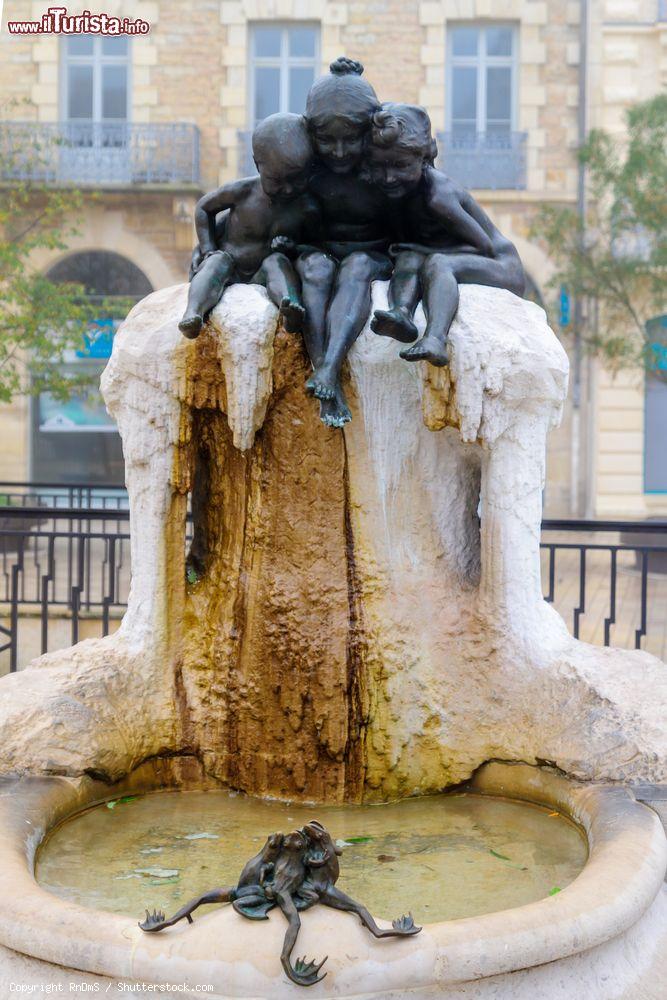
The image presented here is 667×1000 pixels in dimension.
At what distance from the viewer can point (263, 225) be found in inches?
141

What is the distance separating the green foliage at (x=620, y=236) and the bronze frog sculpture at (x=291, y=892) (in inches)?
410

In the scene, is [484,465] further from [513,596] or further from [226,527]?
[226,527]

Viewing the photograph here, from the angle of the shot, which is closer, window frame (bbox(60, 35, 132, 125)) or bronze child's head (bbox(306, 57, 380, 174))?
bronze child's head (bbox(306, 57, 380, 174))

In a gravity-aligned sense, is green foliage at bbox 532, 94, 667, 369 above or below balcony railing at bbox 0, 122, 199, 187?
below

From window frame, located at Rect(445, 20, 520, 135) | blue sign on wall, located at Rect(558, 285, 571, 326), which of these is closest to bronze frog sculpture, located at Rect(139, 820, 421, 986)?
blue sign on wall, located at Rect(558, 285, 571, 326)

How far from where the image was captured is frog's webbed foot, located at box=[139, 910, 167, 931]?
221cm

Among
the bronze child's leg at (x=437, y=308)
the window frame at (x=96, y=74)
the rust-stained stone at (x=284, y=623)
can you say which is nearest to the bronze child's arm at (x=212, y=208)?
the rust-stained stone at (x=284, y=623)

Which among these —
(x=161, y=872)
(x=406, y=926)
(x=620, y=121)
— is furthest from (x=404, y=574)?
(x=620, y=121)

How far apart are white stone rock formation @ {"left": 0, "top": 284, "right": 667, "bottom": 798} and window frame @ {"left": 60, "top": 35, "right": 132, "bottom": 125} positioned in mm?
13768

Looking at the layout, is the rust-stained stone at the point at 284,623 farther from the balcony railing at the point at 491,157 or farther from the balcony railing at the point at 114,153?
the balcony railing at the point at 491,157

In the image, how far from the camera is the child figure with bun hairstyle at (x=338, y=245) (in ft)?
10.6

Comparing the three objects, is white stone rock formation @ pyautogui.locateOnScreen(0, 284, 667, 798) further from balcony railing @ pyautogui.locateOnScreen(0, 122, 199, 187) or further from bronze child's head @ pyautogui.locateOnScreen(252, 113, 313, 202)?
balcony railing @ pyautogui.locateOnScreen(0, 122, 199, 187)

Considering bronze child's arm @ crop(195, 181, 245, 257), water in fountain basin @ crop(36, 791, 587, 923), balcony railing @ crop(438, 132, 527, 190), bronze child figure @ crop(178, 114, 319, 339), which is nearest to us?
water in fountain basin @ crop(36, 791, 587, 923)

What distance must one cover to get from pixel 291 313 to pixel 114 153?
46.0 feet
